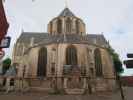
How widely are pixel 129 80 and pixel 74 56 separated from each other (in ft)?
61.9

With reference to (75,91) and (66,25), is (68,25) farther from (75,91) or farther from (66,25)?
(75,91)

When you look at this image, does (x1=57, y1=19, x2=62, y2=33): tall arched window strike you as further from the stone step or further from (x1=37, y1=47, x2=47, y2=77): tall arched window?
the stone step

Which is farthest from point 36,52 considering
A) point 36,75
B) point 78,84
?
point 78,84

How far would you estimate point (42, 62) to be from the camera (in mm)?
28484

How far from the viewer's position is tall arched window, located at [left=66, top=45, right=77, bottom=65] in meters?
27.8

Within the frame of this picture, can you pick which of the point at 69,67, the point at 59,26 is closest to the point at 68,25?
the point at 59,26

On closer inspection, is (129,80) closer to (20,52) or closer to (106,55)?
(106,55)

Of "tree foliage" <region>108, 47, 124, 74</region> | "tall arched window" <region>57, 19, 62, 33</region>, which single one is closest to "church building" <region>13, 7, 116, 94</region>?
"tall arched window" <region>57, 19, 62, 33</region>

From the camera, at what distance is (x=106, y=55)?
30141mm

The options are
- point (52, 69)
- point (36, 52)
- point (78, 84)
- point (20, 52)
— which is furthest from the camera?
point (20, 52)

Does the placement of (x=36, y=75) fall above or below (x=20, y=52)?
below

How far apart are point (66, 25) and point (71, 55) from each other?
12683 millimetres

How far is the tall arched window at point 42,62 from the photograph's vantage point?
27719 mm

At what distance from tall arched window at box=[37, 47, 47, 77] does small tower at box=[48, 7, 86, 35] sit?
1032cm
